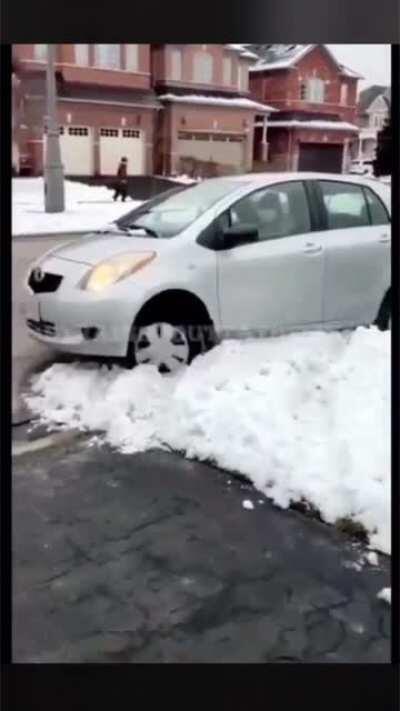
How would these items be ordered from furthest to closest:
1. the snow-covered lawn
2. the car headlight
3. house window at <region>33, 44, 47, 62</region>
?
the car headlight, the snow-covered lawn, house window at <region>33, 44, 47, 62</region>

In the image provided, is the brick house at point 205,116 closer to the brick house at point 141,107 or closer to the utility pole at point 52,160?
the brick house at point 141,107

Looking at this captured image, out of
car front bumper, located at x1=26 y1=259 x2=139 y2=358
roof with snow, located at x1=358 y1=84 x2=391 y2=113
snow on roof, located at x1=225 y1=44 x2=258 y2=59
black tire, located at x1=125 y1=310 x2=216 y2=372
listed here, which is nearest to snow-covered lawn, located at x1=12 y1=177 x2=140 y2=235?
car front bumper, located at x1=26 y1=259 x2=139 y2=358

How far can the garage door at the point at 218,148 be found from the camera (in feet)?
8.46

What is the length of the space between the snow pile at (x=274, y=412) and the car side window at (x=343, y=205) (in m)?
0.36

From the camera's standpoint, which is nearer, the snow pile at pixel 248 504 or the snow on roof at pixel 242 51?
the snow on roof at pixel 242 51

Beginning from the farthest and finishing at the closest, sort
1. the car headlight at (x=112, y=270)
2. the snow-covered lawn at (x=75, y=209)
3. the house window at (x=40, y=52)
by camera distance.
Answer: the car headlight at (x=112, y=270), the snow-covered lawn at (x=75, y=209), the house window at (x=40, y=52)

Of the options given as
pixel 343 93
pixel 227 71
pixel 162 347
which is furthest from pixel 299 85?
pixel 162 347

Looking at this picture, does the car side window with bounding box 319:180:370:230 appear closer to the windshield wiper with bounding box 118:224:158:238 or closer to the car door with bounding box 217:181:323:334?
the car door with bounding box 217:181:323:334

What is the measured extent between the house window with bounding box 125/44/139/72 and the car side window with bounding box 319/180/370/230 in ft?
2.26

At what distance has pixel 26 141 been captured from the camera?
242 centimetres

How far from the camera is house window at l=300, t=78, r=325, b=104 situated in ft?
8.31

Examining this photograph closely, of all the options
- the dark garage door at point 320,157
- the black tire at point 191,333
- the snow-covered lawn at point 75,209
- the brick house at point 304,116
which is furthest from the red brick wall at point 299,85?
the black tire at point 191,333
